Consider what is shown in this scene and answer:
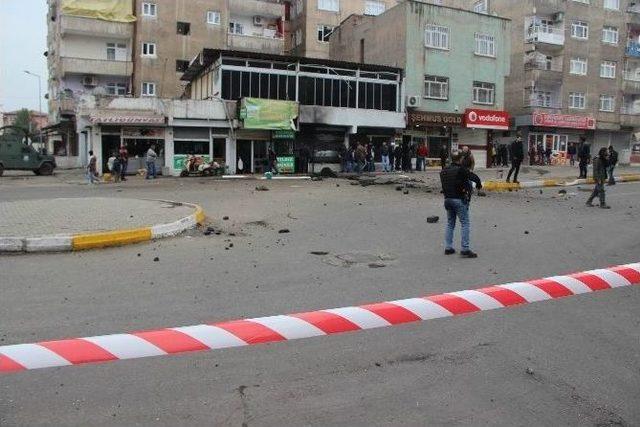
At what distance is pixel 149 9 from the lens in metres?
45.1

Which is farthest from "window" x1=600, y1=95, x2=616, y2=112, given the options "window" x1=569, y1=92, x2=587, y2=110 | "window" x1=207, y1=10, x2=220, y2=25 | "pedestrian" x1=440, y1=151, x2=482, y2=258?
"pedestrian" x1=440, y1=151, x2=482, y2=258

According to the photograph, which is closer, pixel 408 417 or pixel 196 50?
pixel 408 417

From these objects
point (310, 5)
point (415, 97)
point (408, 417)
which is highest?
point (310, 5)

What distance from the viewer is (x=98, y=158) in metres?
32.0

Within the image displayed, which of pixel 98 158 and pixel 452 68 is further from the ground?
pixel 452 68

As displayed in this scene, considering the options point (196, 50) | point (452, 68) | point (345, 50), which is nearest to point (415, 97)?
point (452, 68)

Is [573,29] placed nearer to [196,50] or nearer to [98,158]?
[196,50]

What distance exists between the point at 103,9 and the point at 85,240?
4018cm

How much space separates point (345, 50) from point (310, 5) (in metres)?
7.90

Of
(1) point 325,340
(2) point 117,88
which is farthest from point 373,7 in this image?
(1) point 325,340

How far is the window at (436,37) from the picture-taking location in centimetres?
3991

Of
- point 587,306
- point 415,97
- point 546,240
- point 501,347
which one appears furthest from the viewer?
point 415,97

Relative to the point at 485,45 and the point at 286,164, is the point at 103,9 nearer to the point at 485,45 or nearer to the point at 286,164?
the point at 286,164

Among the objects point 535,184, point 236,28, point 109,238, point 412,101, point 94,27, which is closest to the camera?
point 109,238
